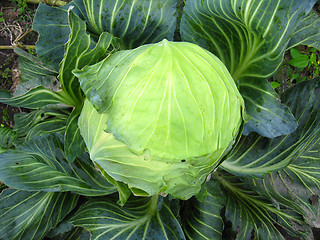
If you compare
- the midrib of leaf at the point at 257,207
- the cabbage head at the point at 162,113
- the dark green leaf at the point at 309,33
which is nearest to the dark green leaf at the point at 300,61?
the dark green leaf at the point at 309,33

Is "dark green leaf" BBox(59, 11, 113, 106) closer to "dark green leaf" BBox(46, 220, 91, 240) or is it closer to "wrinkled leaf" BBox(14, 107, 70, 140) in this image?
"wrinkled leaf" BBox(14, 107, 70, 140)

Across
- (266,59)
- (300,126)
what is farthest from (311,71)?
(266,59)

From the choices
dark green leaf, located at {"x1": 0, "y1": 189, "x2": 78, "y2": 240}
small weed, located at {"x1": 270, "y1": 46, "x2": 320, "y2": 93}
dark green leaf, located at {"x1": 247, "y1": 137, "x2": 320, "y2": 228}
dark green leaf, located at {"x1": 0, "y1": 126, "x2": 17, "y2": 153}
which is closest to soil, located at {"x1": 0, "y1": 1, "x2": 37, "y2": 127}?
dark green leaf, located at {"x1": 0, "y1": 126, "x2": 17, "y2": 153}

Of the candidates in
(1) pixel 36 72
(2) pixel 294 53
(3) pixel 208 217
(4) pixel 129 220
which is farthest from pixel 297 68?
(1) pixel 36 72

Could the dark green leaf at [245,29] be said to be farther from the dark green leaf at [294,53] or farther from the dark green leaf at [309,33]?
the dark green leaf at [294,53]

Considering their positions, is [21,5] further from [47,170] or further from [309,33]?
[309,33]
